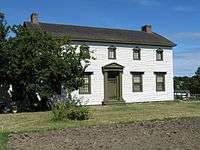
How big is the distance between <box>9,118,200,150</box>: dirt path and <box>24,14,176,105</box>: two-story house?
20.5 meters

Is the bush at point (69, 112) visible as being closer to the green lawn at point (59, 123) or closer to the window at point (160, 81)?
the green lawn at point (59, 123)

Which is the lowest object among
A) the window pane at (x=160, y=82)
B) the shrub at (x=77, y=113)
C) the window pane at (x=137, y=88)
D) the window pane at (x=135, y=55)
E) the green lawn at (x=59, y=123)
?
the green lawn at (x=59, y=123)

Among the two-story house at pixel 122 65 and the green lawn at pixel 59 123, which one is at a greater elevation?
the two-story house at pixel 122 65

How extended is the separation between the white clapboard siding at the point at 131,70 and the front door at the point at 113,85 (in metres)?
0.63

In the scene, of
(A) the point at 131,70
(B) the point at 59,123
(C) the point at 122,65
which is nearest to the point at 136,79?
(A) the point at 131,70

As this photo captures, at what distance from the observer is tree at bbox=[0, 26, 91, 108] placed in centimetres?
2911

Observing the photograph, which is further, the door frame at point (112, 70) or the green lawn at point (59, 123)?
the door frame at point (112, 70)

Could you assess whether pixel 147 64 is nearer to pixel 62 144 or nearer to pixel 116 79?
pixel 116 79

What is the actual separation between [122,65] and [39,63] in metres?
11.5

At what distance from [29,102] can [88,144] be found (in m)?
20.6

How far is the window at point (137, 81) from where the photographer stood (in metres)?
40.1

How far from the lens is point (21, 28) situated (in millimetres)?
30062

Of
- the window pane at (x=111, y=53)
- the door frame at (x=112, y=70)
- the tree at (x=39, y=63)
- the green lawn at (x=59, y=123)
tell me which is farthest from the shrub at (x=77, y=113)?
the window pane at (x=111, y=53)

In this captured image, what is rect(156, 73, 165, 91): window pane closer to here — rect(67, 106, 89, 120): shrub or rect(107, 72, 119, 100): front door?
rect(107, 72, 119, 100): front door
